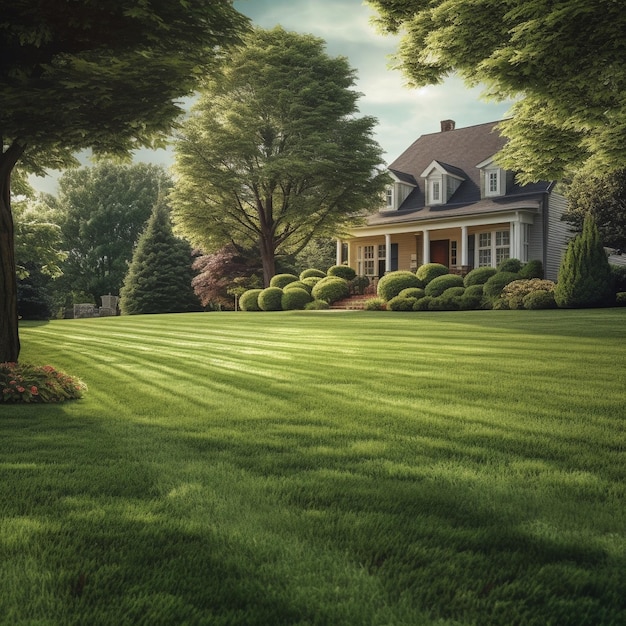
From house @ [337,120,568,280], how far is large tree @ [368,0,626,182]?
13556 millimetres

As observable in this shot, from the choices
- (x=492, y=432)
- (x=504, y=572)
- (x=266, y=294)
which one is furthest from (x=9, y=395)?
(x=266, y=294)

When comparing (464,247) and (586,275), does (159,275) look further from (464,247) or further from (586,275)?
(586,275)

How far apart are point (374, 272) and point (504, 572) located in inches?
1231

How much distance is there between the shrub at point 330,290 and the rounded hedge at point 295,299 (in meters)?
0.50

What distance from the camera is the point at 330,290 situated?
2534 cm

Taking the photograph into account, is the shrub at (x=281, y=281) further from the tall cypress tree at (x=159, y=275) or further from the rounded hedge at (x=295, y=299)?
the tall cypress tree at (x=159, y=275)

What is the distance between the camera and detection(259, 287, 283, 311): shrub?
26297 mm

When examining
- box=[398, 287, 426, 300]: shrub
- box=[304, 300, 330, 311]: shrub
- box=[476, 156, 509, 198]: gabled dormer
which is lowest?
box=[304, 300, 330, 311]: shrub

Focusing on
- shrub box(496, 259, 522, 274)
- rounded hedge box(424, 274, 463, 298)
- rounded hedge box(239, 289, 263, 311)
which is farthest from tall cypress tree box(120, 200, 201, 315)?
shrub box(496, 259, 522, 274)

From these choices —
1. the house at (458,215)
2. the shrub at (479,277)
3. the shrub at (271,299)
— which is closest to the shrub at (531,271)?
the shrub at (479,277)

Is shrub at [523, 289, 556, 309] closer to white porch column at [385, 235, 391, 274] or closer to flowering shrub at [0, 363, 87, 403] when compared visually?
white porch column at [385, 235, 391, 274]

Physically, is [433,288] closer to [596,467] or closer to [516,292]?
[516,292]

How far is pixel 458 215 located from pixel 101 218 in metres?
36.0

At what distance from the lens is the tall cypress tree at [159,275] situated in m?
36.3
